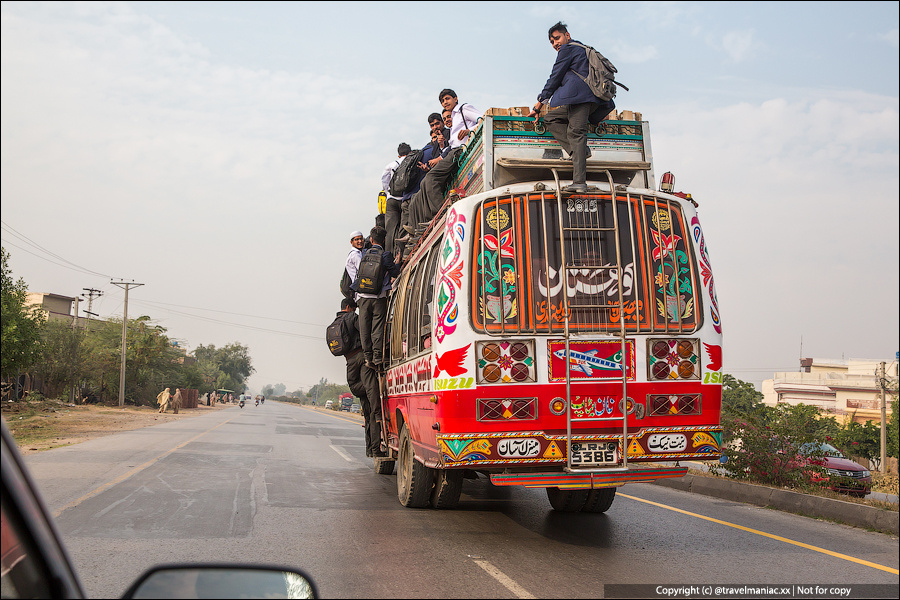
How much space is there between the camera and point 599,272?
21.7 feet

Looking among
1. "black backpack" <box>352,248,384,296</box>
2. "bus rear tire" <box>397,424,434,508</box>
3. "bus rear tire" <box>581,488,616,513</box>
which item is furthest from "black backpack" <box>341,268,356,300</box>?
"bus rear tire" <box>581,488,616,513</box>

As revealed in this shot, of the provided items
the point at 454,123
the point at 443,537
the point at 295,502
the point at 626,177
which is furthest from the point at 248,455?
the point at 626,177

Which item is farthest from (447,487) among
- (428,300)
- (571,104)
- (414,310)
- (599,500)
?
(571,104)

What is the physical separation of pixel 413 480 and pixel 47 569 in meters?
6.60

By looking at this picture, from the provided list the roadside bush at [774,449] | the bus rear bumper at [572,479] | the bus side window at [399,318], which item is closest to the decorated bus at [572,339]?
the bus rear bumper at [572,479]

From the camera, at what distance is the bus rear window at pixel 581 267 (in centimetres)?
644

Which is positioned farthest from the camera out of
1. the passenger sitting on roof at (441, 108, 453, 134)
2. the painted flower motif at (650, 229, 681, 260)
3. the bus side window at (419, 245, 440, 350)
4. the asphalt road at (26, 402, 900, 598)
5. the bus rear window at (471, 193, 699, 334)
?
the passenger sitting on roof at (441, 108, 453, 134)

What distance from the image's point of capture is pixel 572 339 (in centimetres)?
640

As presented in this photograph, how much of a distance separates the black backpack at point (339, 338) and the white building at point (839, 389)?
2192 inches

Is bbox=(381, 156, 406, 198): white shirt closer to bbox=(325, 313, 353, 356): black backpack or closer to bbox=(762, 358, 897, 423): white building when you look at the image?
bbox=(325, 313, 353, 356): black backpack

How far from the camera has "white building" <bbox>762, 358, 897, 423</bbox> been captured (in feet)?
212

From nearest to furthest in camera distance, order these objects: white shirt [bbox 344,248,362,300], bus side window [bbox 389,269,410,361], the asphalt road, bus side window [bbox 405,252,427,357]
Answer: the asphalt road < bus side window [bbox 405,252,427,357] < bus side window [bbox 389,269,410,361] < white shirt [bbox 344,248,362,300]

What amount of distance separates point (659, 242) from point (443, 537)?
3345mm

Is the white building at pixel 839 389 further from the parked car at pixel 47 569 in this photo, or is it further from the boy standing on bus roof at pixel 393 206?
the parked car at pixel 47 569
